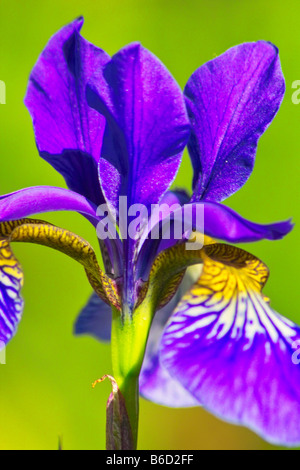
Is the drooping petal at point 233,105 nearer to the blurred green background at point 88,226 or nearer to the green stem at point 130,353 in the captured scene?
the green stem at point 130,353

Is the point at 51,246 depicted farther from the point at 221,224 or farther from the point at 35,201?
the point at 221,224

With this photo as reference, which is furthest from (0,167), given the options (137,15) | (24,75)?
(137,15)

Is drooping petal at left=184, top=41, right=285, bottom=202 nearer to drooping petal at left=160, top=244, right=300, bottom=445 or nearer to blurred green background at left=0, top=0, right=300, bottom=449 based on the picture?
drooping petal at left=160, top=244, right=300, bottom=445

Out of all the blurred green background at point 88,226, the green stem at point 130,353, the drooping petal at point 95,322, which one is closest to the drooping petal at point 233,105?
the green stem at point 130,353

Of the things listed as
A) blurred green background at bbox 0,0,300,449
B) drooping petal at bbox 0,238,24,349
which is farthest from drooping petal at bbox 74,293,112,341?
blurred green background at bbox 0,0,300,449

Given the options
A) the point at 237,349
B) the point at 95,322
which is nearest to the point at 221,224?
the point at 237,349
